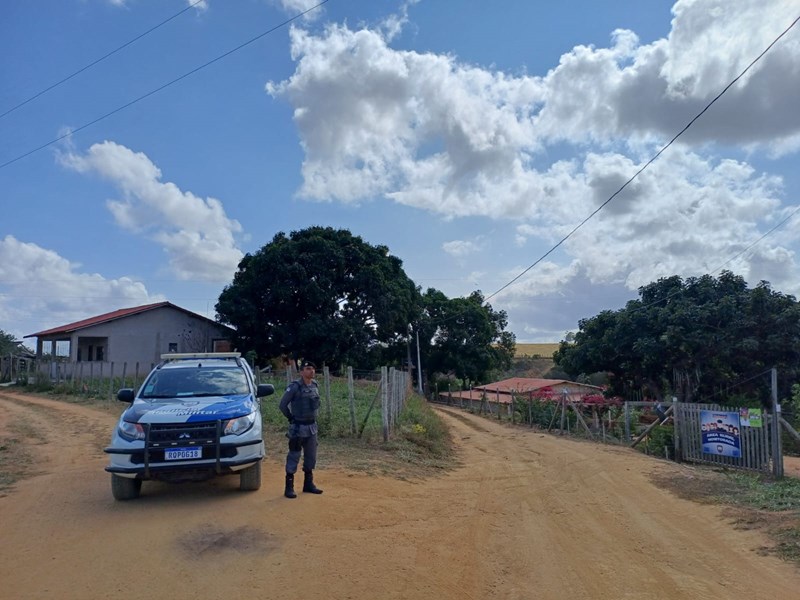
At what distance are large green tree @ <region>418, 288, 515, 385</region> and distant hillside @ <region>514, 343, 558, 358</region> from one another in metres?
34.3

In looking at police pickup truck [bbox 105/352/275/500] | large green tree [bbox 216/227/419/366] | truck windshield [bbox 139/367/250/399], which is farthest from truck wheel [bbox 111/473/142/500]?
large green tree [bbox 216/227/419/366]

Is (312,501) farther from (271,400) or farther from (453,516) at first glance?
(271,400)

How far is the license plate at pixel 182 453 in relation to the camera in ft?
24.3

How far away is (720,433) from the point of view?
563 inches

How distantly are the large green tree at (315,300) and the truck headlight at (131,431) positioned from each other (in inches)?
1030

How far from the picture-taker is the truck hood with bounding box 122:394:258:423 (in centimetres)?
760

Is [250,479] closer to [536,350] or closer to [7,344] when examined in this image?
[7,344]

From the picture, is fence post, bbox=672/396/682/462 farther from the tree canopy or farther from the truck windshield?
the truck windshield

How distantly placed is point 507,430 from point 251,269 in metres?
18.3

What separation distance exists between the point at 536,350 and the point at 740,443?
8641 centimetres

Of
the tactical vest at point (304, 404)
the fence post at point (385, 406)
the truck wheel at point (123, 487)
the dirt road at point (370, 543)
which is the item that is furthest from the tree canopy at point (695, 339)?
the truck wheel at point (123, 487)

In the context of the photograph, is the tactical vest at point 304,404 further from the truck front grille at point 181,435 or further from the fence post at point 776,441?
the fence post at point 776,441

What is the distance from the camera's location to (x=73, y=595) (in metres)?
4.88

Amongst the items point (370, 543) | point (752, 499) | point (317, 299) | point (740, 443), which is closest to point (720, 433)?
point (740, 443)
